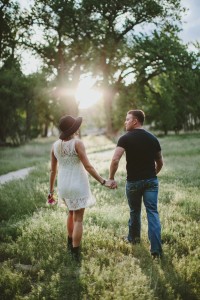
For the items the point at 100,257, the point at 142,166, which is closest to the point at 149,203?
the point at 142,166

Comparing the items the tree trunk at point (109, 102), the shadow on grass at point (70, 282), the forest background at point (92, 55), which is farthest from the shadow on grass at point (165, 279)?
the tree trunk at point (109, 102)

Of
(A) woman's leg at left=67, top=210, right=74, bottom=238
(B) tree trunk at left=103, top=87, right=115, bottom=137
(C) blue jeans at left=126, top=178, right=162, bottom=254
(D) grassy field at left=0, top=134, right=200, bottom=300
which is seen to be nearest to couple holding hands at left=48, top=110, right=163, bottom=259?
(C) blue jeans at left=126, top=178, right=162, bottom=254

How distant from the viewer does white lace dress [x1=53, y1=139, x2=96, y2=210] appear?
5676 millimetres

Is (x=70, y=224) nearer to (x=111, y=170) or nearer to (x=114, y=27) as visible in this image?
(x=111, y=170)

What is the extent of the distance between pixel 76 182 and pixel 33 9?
106ft

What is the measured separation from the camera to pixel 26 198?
32.9 ft

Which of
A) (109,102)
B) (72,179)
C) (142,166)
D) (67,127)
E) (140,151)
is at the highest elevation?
(109,102)

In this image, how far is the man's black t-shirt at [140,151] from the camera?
5770 mm

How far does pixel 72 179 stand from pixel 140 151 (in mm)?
1268

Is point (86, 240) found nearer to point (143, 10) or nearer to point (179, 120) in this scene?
point (143, 10)

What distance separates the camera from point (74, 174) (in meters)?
5.71

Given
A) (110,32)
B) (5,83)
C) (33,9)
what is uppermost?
(33,9)

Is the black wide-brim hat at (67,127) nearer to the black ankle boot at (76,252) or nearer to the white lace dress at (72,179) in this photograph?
the white lace dress at (72,179)

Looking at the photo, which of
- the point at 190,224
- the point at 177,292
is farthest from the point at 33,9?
the point at 177,292
